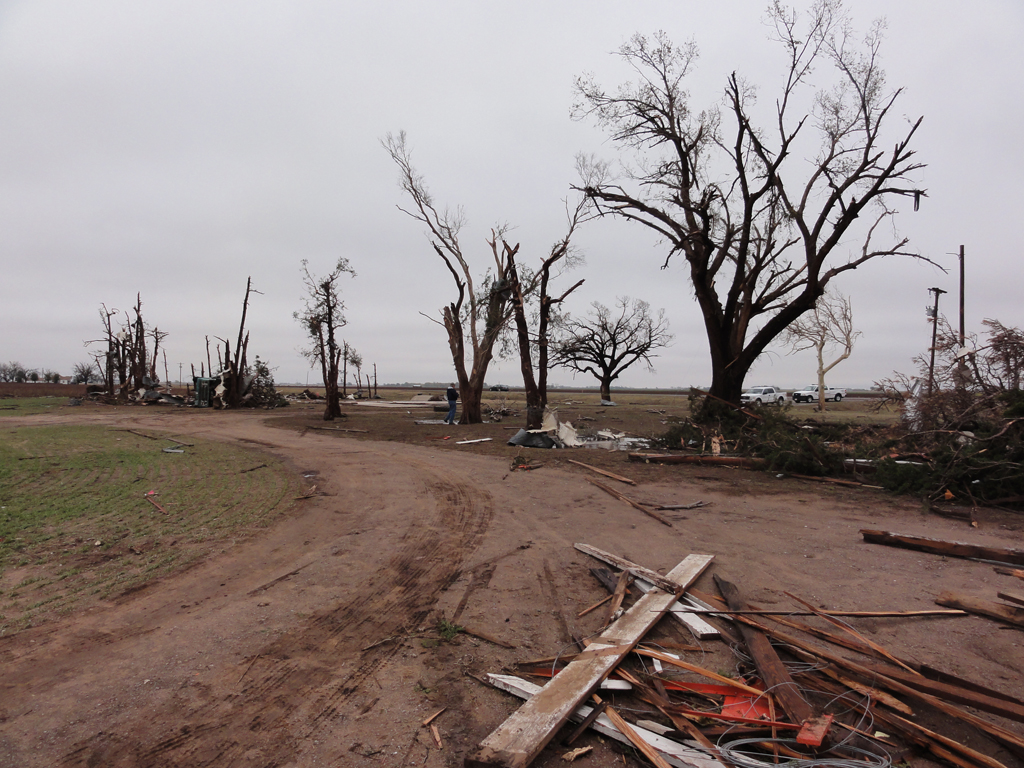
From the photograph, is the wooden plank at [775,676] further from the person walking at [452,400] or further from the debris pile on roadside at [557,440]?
the person walking at [452,400]

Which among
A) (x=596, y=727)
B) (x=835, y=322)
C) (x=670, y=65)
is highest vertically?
(x=670, y=65)

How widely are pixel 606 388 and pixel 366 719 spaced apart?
43582 millimetres

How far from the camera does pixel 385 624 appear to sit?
4.36m

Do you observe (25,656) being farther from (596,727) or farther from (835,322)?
(835,322)

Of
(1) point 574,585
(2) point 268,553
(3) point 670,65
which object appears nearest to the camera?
(1) point 574,585

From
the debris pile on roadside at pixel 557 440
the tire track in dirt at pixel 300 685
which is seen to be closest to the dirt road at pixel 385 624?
the tire track in dirt at pixel 300 685

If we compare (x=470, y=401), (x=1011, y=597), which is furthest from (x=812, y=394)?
(x=1011, y=597)

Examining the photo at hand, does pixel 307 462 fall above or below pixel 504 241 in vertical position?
below

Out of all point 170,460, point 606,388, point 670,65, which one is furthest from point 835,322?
point 170,460

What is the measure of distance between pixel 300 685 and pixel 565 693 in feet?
5.55

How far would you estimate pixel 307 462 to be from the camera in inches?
481

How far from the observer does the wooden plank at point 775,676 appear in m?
3.11

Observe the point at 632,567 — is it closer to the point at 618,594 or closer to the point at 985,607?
the point at 618,594

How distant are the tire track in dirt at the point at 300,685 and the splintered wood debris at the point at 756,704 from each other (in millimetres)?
1006
